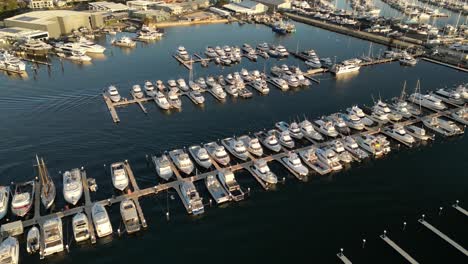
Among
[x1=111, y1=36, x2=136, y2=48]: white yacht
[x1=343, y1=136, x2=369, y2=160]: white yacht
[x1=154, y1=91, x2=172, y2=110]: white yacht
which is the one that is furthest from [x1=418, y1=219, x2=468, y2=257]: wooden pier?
[x1=111, y1=36, x2=136, y2=48]: white yacht

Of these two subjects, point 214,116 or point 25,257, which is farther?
point 214,116

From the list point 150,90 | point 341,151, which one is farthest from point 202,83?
point 341,151

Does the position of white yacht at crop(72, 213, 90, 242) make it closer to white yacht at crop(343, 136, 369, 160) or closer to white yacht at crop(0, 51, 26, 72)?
white yacht at crop(343, 136, 369, 160)

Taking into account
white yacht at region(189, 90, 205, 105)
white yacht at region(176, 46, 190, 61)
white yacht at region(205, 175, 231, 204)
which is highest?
white yacht at region(176, 46, 190, 61)

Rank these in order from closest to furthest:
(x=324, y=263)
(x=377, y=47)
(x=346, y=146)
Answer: (x=324, y=263)
(x=346, y=146)
(x=377, y=47)

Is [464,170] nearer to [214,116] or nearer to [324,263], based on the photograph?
[324,263]

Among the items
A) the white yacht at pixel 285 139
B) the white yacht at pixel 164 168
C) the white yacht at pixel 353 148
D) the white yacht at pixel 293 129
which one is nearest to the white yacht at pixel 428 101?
the white yacht at pixel 353 148

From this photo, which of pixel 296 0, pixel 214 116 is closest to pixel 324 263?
pixel 214 116
